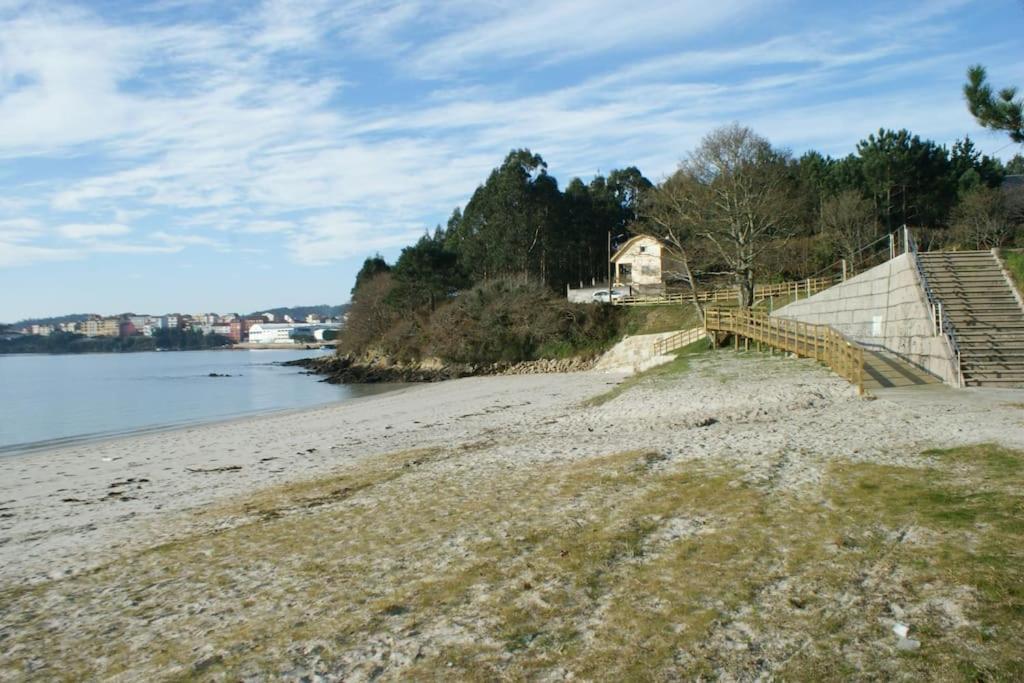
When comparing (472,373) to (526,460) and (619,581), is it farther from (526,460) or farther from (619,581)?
(619,581)

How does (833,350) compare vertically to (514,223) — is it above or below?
below

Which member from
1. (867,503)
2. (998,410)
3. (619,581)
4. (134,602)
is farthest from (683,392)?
(134,602)

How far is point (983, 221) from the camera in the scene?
3759 cm

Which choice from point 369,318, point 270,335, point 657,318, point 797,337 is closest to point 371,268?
point 369,318

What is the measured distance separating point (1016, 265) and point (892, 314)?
3.94 m

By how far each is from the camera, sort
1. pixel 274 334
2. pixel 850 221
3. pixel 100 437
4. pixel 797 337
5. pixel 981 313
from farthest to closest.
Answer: pixel 274 334, pixel 850 221, pixel 100 437, pixel 797 337, pixel 981 313

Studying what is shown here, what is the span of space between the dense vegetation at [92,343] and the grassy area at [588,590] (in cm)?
18950

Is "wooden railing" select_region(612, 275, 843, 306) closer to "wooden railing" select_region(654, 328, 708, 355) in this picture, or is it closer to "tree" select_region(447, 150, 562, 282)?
"wooden railing" select_region(654, 328, 708, 355)

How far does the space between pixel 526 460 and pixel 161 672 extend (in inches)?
306

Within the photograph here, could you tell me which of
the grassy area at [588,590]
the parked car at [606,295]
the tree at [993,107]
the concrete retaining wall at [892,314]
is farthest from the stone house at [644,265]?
the grassy area at [588,590]

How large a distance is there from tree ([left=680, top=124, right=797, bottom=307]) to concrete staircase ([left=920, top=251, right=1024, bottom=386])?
1421cm

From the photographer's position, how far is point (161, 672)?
17.7 feet

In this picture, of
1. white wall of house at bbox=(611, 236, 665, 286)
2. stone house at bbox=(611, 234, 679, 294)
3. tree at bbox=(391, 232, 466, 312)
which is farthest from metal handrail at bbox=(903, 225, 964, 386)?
tree at bbox=(391, 232, 466, 312)

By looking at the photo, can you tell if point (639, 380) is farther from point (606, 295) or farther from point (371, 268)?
point (371, 268)
